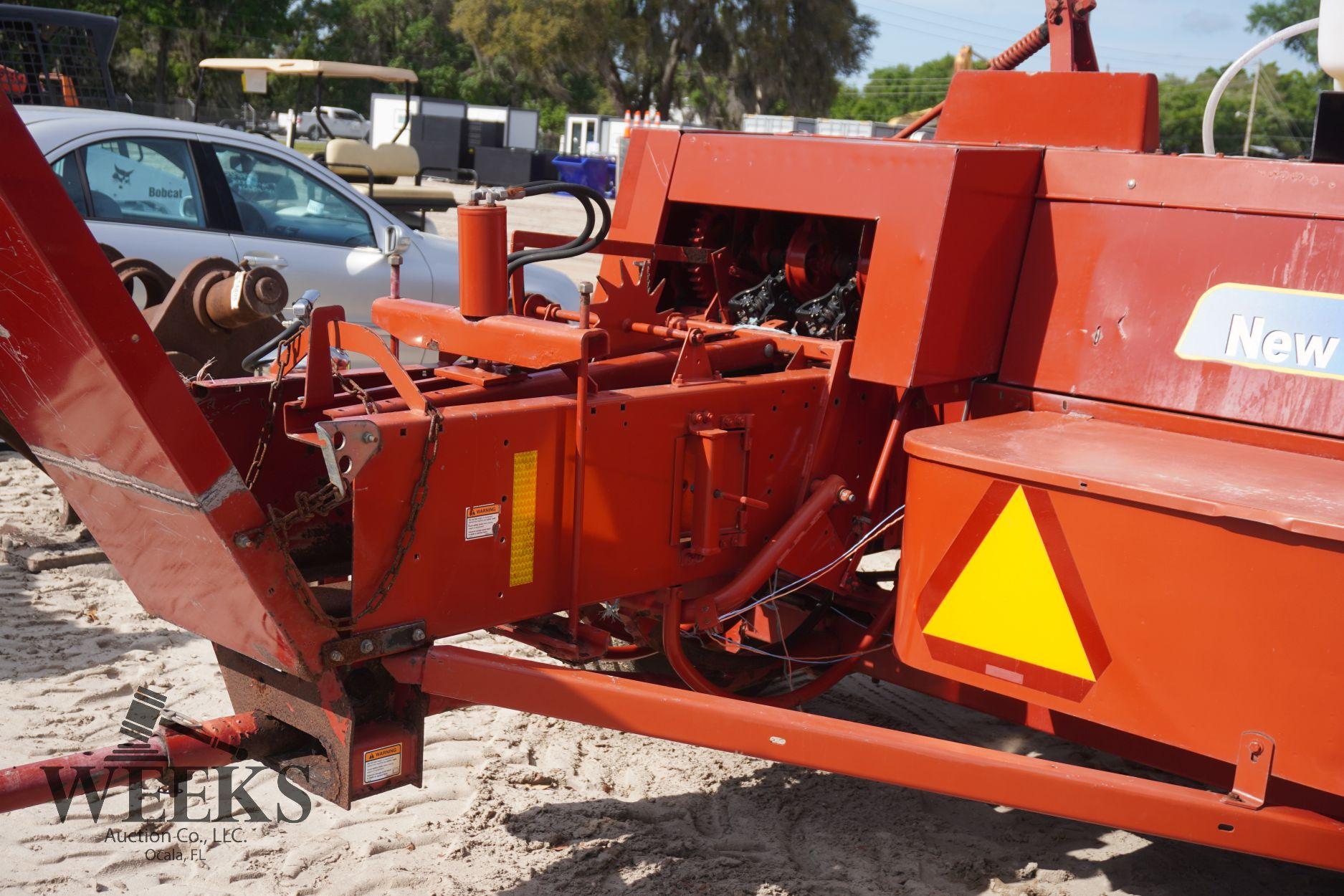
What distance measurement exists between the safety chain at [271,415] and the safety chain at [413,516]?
1.88ft

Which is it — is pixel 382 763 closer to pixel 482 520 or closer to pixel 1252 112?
pixel 482 520

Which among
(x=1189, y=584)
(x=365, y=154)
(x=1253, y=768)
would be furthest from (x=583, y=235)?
(x=365, y=154)

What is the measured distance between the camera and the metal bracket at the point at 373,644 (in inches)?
108

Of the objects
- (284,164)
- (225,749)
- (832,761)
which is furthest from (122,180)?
(832,761)

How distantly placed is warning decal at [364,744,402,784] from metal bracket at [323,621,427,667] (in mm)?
221

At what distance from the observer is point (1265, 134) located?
56469 mm

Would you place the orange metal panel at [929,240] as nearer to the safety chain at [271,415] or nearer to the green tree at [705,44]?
the safety chain at [271,415]

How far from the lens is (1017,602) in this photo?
2.95m

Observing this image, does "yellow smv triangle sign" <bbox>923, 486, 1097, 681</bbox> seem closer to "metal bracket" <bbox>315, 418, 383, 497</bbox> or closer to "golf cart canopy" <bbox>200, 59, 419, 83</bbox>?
"metal bracket" <bbox>315, 418, 383, 497</bbox>

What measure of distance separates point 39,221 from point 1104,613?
2.25 metres

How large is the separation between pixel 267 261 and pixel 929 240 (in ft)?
12.6

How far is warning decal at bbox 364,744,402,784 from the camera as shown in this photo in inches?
112

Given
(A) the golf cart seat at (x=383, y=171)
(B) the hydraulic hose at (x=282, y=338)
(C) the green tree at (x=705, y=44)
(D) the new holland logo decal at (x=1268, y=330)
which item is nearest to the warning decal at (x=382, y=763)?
(B) the hydraulic hose at (x=282, y=338)

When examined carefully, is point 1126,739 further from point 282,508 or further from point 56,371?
point 56,371
